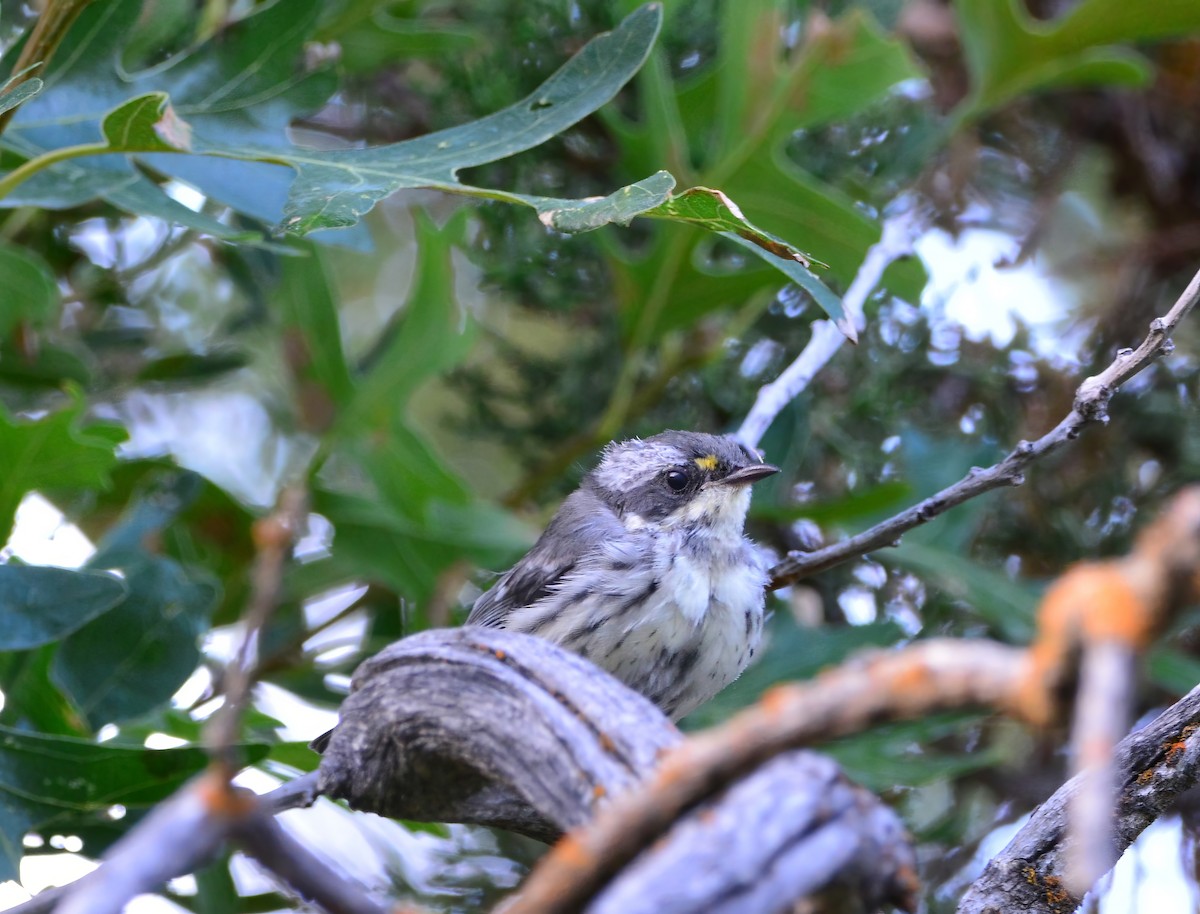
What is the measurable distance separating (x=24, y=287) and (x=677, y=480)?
5.86 feet

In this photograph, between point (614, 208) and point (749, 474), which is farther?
point (749, 474)

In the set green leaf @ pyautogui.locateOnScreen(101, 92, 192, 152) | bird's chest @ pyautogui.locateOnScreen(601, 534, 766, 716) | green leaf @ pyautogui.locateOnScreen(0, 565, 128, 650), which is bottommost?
bird's chest @ pyautogui.locateOnScreen(601, 534, 766, 716)

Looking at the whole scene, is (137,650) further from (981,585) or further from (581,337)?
(981,585)

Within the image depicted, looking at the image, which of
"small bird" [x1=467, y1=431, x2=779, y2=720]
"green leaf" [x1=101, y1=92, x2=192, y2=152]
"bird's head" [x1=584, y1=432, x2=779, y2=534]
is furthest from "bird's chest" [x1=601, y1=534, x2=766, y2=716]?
"green leaf" [x1=101, y1=92, x2=192, y2=152]

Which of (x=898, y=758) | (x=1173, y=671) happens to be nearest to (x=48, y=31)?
(x=898, y=758)

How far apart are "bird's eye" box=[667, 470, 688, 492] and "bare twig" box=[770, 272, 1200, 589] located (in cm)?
73

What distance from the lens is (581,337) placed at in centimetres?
441

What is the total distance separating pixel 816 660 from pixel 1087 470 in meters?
1.34

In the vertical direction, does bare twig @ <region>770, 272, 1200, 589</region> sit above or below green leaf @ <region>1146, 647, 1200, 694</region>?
above

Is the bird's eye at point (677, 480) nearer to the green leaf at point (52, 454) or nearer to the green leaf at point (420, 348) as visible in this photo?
the green leaf at point (420, 348)

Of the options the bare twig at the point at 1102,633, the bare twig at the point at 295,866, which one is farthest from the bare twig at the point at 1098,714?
the bare twig at the point at 295,866

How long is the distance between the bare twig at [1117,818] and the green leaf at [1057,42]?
2609mm

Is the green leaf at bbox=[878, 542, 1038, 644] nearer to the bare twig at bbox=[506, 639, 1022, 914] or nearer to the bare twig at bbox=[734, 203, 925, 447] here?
the bare twig at bbox=[734, 203, 925, 447]

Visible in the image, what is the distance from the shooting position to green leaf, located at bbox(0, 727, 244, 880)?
8.73 feet
